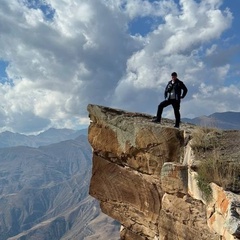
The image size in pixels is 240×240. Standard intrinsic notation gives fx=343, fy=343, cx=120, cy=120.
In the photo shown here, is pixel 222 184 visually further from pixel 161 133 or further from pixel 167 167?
pixel 161 133

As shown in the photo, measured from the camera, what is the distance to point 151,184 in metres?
20.2

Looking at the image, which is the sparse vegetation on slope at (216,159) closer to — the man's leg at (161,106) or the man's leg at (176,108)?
the man's leg at (176,108)

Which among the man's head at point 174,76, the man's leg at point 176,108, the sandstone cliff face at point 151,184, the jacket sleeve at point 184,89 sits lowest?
the sandstone cliff face at point 151,184

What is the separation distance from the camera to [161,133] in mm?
20078

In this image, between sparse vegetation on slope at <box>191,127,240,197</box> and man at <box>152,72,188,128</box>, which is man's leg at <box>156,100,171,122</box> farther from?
sparse vegetation on slope at <box>191,127,240,197</box>

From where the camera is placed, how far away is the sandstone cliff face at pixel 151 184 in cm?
1452

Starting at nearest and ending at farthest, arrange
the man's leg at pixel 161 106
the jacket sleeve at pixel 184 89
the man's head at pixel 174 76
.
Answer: the man's head at pixel 174 76, the jacket sleeve at pixel 184 89, the man's leg at pixel 161 106

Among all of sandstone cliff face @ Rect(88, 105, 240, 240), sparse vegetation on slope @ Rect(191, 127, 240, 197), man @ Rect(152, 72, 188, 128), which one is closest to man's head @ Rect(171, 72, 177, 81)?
man @ Rect(152, 72, 188, 128)

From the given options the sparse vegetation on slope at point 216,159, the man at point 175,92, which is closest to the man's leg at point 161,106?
the man at point 175,92

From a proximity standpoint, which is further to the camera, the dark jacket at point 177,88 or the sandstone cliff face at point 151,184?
the dark jacket at point 177,88

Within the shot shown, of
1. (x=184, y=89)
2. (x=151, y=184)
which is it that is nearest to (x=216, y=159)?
(x=151, y=184)

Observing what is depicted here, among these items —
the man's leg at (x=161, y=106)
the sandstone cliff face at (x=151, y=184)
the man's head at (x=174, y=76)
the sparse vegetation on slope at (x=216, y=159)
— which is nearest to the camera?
the sparse vegetation on slope at (x=216, y=159)

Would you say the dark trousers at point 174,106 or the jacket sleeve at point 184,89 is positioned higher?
the jacket sleeve at point 184,89

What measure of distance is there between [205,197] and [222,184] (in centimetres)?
123
